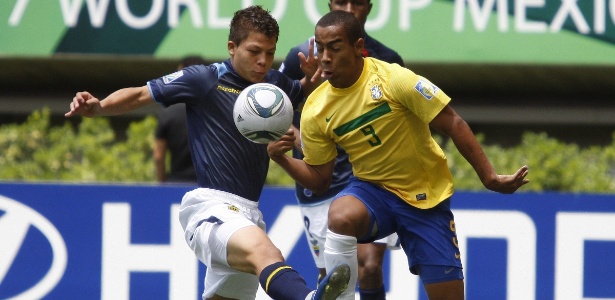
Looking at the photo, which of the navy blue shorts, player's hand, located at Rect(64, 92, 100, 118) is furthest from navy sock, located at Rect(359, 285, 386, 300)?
player's hand, located at Rect(64, 92, 100, 118)

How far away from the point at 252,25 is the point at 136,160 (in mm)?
4269

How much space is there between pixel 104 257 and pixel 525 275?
294cm

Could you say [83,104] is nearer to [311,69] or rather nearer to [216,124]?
[216,124]

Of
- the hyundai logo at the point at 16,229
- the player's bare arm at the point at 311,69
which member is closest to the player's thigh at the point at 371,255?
the player's bare arm at the point at 311,69

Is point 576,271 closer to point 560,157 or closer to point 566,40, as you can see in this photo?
point 560,157

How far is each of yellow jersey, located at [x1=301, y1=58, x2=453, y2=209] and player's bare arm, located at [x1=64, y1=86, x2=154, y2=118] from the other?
87cm

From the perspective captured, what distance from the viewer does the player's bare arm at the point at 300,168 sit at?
18.5 ft

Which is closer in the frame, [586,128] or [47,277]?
[47,277]

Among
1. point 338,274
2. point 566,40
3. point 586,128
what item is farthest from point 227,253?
point 586,128

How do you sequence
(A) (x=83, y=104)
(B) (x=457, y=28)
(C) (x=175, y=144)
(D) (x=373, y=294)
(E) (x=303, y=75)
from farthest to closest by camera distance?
(B) (x=457, y=28), (C) (x=175, y=144), (E) (x=303, y=75), (D) (x=373, y=294), (A) (x=83, y=104)

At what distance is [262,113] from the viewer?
18.4 ft

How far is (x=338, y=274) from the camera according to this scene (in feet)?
17.2

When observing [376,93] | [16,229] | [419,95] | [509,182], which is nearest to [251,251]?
[376,93]

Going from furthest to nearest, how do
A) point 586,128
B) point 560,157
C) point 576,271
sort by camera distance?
point 586,128 → point 560,157 → point 576,271
